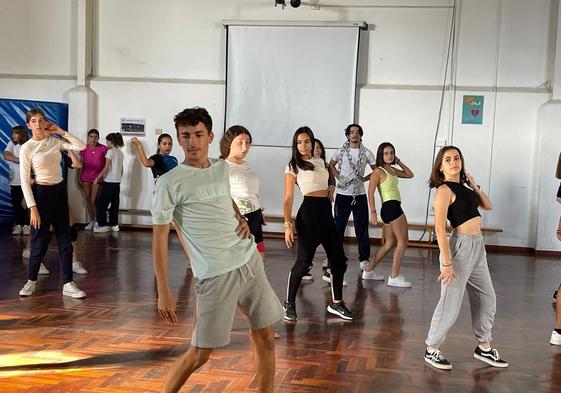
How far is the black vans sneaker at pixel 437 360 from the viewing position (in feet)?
13.8

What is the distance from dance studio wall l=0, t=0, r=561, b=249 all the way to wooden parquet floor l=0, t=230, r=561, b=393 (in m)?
3.33

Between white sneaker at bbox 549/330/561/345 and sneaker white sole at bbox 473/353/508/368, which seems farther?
white sneaker at bbox 549/330/561/345

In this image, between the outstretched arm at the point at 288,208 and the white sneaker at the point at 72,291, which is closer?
the outstretched arm at the point at 288,208

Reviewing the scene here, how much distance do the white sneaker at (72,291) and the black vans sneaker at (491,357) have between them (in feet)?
11.1

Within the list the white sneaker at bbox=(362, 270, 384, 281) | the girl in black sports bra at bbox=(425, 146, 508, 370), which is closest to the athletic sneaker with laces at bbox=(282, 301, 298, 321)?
the girl in black sports bra at bbox=(425, 146, 508, 370)

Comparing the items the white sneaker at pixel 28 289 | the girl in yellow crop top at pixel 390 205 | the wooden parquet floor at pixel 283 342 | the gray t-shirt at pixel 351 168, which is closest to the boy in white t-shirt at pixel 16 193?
the wooden parquet floor at pixel 283 342

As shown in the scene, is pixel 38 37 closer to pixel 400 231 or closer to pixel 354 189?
pixel 354 189

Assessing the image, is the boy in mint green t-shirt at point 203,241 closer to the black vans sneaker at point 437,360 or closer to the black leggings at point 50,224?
the black vans sneaker at point 437,360

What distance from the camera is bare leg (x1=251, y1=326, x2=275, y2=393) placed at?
10.4 feet

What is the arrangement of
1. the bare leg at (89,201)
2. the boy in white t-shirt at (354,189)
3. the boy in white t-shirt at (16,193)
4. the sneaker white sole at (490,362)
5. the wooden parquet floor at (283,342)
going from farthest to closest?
the bare leg at (89,201) < the boy in white t-shirt at (16,193) < the boy in white t-shirt at (354,189) < the sneaker white sole at (490,362) < the wooden parquet floor at (283,342)

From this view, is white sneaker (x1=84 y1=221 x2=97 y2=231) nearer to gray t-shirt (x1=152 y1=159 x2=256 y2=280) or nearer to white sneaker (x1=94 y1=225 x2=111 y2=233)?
white sneaker (x1=94 y1=225 x2=111 y2=233)

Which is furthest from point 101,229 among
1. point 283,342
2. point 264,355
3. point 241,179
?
point 264,355

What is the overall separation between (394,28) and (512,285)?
188 inches

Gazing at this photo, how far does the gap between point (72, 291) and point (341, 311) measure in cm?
237
